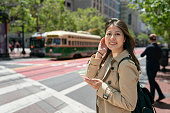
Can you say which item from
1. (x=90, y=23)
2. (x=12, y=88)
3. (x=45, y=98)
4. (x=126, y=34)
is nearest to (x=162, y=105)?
(x=45, y=98)

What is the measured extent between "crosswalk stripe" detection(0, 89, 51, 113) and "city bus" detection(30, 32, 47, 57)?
16.3 m

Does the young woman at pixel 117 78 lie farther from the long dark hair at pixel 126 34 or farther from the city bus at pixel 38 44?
the city bus at pixel 38 44

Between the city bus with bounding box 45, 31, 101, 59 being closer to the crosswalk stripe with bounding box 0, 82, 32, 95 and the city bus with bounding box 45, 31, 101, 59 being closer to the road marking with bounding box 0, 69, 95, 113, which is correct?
the crosswalk stripe with bounding box 0, 82, 32, 95

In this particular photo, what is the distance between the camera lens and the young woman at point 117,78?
1.56m

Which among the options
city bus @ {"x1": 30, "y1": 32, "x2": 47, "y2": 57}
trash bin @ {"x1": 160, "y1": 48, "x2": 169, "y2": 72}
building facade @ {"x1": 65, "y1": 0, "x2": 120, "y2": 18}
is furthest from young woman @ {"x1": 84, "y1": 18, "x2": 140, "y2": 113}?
building facade @ {"x1": 65, "y1": 0, "x2": 120, "y2": 18}

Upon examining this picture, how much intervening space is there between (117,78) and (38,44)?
21338mm

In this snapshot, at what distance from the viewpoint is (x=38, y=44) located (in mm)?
21953

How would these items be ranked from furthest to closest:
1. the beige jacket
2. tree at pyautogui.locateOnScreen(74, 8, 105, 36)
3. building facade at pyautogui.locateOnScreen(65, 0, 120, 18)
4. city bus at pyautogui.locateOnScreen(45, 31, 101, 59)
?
building facade at pyautogui.locateOnScreen(65, 0, 120, 18), tree at pyautogui.locateOnScreen(74, 8, 105, 36), city bus at pyautogui.locateOnScreen(45, 31, 101, 59), the beige jacket

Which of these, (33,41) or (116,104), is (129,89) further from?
(33,41)

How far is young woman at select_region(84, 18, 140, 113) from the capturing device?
1557mm

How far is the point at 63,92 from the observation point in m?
6.21

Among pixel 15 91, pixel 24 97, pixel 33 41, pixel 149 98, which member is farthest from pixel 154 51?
pixel 33 41

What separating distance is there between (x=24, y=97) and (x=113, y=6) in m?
82.5

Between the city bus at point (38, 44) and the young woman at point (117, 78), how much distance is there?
20.4 metres
